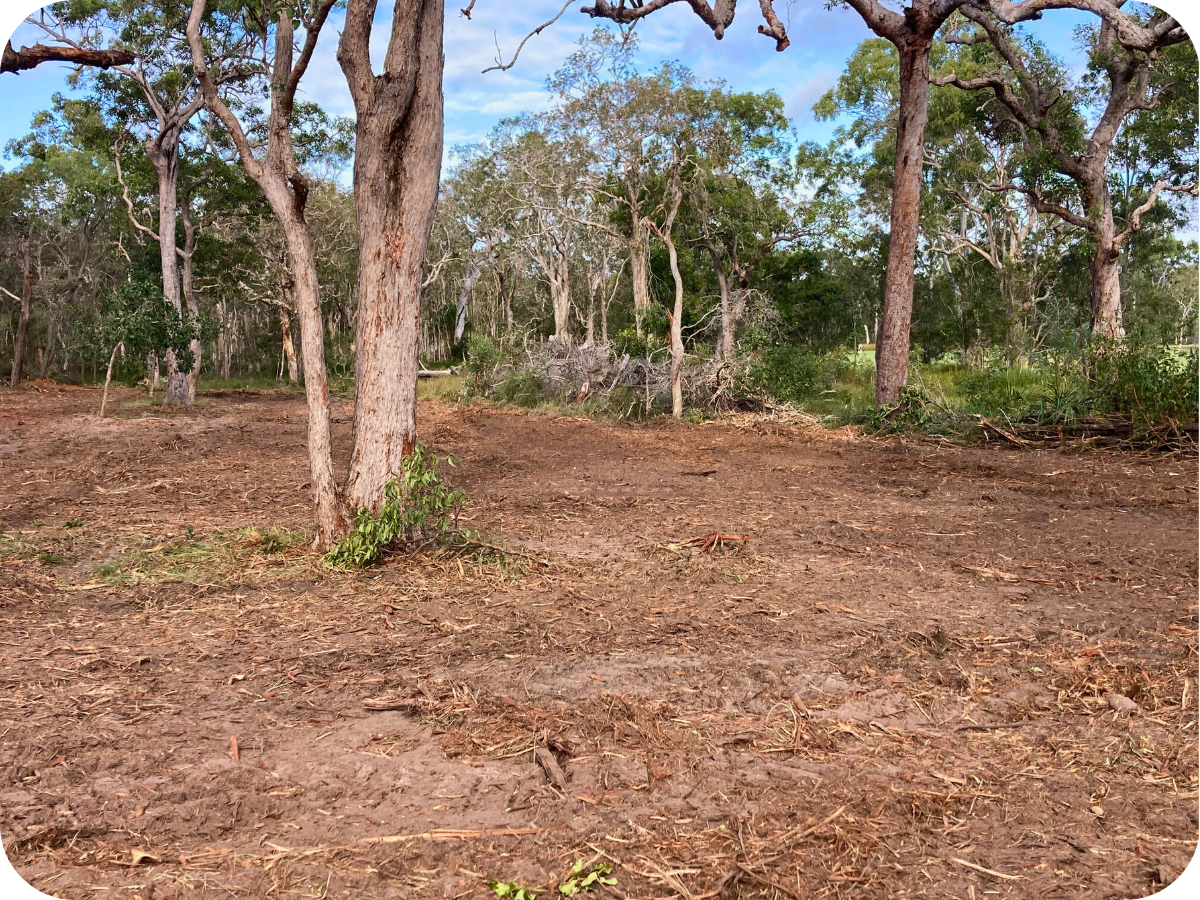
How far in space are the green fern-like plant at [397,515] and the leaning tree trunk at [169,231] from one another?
1691 centimetres

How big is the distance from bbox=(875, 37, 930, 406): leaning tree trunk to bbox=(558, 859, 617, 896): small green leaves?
12821 mm

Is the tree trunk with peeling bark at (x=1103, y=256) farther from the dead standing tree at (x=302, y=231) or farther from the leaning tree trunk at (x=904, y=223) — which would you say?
the dead standing tree at (x=302, y=231)

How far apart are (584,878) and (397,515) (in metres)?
3.53

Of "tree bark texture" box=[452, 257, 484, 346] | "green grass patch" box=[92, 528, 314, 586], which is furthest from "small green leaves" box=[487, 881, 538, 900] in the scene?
"tree bark texture" box=[452, 257, 484, 346]

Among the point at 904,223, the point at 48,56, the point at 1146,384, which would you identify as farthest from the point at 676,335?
the point at 48,56

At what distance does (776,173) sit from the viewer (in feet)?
71.5

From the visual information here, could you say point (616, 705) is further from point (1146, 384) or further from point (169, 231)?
point (169, 231)

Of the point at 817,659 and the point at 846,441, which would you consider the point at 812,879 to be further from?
the point at 846,441

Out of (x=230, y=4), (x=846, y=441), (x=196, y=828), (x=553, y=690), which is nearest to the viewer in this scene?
(x=196, y=828)

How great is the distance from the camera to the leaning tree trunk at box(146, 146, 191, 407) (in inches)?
789

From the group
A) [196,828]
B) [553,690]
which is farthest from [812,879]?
[196,828]

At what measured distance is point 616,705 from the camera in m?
3.36

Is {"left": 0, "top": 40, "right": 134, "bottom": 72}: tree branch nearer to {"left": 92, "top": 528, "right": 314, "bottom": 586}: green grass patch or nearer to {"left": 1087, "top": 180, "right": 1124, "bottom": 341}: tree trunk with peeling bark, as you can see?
{"left": 92, "top": 528, "right": 314, "bottom": 586}: green grass patch

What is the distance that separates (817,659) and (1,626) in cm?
407
